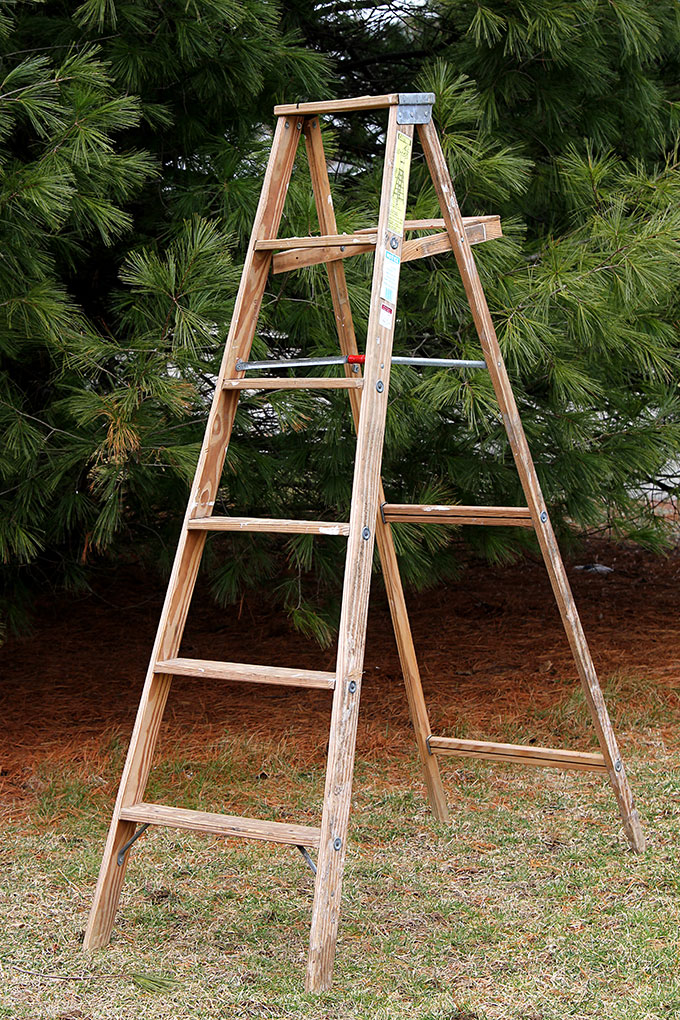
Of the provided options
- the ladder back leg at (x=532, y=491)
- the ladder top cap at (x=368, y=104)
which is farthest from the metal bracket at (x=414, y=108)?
the ladder back leg at (x=532, y=491)

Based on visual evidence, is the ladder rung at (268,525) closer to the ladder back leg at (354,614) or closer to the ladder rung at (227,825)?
the ladder back leg at (354,614)

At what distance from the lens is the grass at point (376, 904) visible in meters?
2.60

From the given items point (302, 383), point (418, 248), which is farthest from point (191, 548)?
point (418, 248)

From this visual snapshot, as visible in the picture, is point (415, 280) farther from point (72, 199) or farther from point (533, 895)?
point (533, 895)

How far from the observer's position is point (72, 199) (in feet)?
11.3

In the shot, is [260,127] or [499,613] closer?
[260,127]

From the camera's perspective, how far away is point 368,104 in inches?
109

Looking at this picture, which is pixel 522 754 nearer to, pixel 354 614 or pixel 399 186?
pixel 354 614

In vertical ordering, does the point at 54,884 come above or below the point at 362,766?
above

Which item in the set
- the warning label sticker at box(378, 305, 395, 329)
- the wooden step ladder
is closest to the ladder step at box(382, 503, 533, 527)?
the wooden step ladder

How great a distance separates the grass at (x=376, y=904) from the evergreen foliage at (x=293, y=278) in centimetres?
82

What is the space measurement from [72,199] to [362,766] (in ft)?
7.54

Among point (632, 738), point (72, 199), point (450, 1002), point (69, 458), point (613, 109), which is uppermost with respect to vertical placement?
point (72, 199)


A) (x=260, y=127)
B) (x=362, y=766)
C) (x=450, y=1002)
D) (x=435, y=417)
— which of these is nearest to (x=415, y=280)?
(x=435, y=417)
